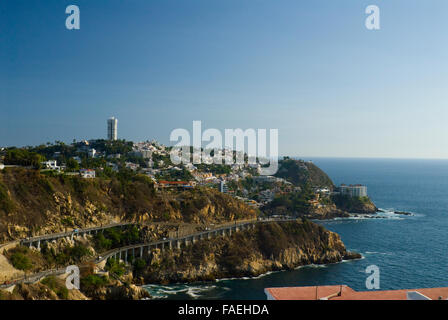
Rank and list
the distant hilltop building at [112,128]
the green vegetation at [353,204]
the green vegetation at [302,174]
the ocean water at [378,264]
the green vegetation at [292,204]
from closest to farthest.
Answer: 1. the ocean water at [378,264]
2. the green vegetation at [292,204]
3. the green vegetation at [353,204]
4. the green vegetation at [302,174]
5. the distant hilltop building at [112,128]

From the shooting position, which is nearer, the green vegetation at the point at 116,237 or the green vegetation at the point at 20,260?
the green vegetation at the point at 20,260

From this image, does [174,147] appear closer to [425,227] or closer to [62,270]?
[425,227]

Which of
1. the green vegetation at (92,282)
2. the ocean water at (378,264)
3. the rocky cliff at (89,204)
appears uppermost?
the rocky cliff at (89,204)

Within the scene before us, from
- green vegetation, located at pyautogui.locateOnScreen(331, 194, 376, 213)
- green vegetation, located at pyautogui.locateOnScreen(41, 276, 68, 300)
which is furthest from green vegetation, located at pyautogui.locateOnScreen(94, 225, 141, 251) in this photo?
green vegetation, located at pyautogui.locateOnScreen(331, 194, 376, 213)

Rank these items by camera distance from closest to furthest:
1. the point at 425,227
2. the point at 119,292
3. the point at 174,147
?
the point at 119,292
the point at 425,227
the point at 174,147

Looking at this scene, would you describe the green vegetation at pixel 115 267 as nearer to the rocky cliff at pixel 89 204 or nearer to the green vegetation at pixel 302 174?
the rocky cliff at pixel 89 204

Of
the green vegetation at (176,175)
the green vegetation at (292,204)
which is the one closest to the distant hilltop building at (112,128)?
the green vegetation at (176,175)

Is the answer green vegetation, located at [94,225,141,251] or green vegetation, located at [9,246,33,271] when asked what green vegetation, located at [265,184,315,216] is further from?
green vegetation, located at [9,246,33,271]

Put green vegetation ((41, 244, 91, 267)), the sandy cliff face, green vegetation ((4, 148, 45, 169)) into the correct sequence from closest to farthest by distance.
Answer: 1. green vegetation ((41, 244, 91, 267))
2. the sandy cliff face
3. green vegetation ((4, 148, 45, 169))
